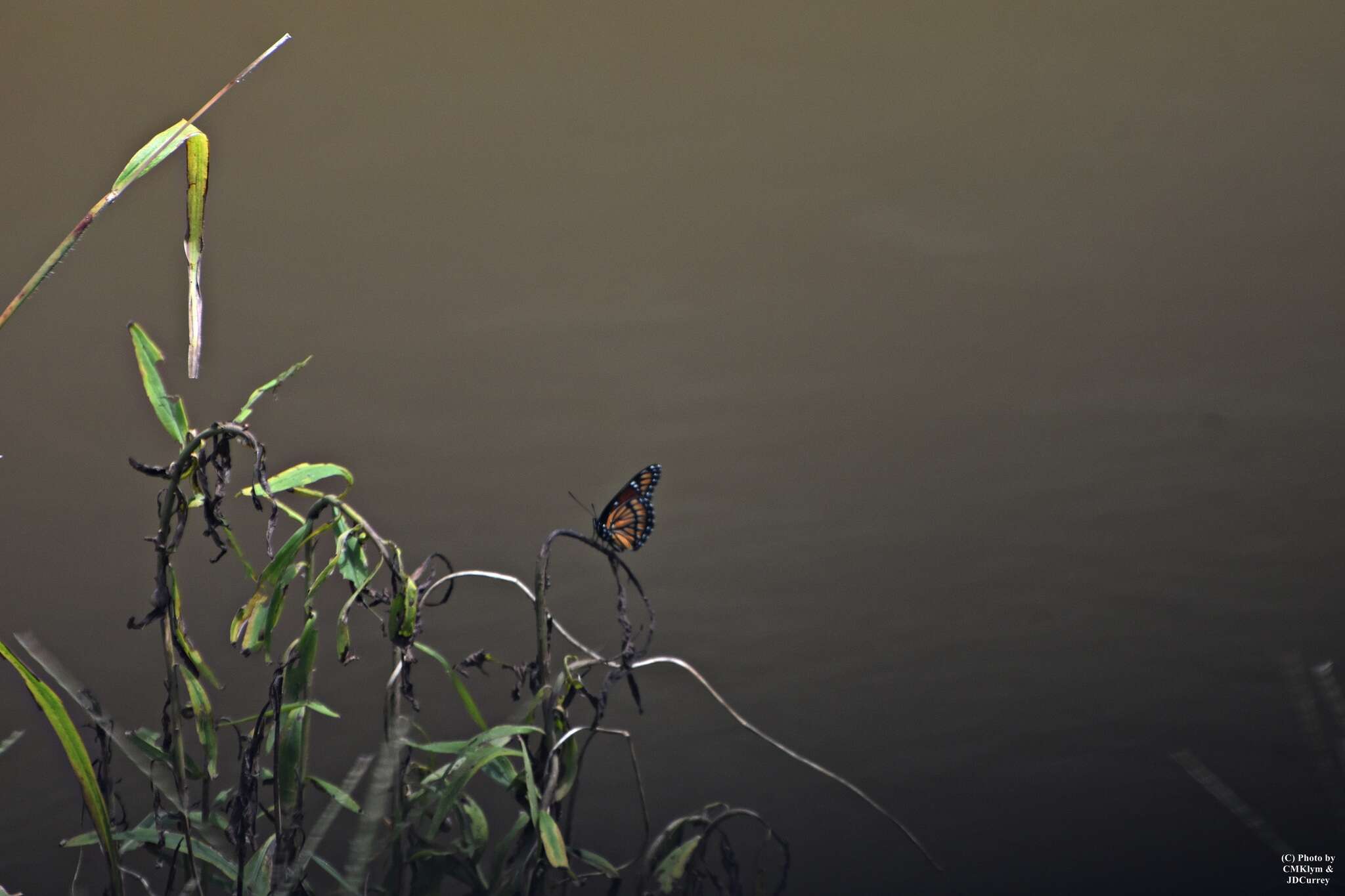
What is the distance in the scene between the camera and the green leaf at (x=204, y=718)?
105 centimetres

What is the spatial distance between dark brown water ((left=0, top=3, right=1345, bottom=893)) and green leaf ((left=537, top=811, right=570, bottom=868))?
752mm

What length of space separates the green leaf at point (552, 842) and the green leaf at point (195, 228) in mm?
539

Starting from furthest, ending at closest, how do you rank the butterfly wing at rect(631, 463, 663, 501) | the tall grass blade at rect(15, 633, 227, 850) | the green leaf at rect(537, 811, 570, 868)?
1. the butterfly wing at rect(631, 463, 663, 501)
2. the green leaf at rect(537, 811, 570, 868)
3. the tall grass blade at rect(15, 633, 227, 850)

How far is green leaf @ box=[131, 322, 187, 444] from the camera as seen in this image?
0.97 metres

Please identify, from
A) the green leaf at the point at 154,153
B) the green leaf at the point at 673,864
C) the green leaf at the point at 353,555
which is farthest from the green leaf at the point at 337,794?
the green leaf at the point at 154,153

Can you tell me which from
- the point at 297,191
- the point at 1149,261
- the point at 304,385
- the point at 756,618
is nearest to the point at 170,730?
the point at 304,385

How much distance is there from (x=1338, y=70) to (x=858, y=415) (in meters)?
0.94

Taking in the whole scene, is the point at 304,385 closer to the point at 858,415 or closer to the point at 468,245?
the point at 468,245

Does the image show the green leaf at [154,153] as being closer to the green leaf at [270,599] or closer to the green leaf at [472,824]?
the green leaf at [270,599]

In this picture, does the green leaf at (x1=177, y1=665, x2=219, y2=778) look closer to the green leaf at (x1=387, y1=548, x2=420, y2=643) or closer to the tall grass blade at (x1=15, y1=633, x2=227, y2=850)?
the tall grass blade at (x1=15, y1=633, x2=227, y2=850)

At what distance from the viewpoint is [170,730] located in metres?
1.10

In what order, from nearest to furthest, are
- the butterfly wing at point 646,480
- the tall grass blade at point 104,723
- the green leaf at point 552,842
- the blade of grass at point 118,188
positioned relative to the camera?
the blade of grass at point 118,188 → the tall grass blade at point 104,723 → the green leaf at point 552,842 → the butterfly wing at point 646,480

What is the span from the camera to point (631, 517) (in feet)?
4.36

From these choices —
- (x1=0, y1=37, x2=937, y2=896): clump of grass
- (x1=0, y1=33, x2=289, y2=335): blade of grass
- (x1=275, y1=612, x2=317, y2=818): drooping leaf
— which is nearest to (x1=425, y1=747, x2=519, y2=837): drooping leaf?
(x1=0, y1=37, x2=937, y2=896): clump of grass
